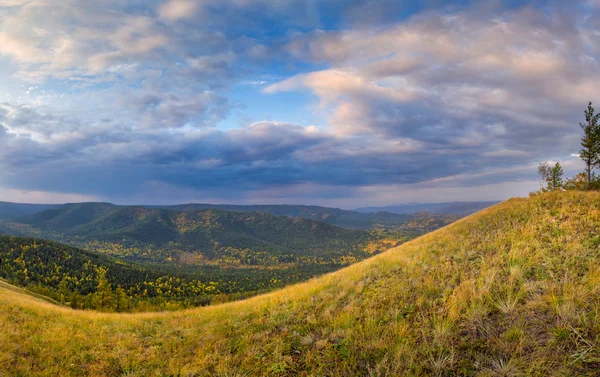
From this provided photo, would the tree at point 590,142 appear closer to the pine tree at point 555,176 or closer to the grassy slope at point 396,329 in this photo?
the pine tree at point 555,176

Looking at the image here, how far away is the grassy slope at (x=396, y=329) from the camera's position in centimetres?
522

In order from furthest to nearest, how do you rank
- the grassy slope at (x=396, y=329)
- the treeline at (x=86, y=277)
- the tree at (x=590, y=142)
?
the treeline at (x=86, y=277) → the tree at (x=590, y=142) → the grassy slope at (x=396, y=329)

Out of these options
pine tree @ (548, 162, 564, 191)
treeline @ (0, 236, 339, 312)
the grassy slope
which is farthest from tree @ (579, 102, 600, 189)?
treeline @ (0, 236, 339, 312)

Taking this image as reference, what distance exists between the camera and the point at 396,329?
665 centimetres

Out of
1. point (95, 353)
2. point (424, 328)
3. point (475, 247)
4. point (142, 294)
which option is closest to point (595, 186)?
point (475, 247)

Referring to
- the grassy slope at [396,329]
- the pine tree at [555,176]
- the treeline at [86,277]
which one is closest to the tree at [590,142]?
the pine tree at [555,176]

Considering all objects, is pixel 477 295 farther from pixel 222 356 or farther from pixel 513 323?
pixel 222 356

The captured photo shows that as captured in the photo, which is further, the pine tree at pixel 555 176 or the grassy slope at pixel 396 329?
the pine tree at pixel 555 176

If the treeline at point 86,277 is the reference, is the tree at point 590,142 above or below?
above

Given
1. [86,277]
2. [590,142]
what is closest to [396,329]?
[590,142]

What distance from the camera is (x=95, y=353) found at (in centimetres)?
779

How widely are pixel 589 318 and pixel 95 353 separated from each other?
12.9 metres

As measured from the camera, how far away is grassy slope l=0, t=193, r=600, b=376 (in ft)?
17.1

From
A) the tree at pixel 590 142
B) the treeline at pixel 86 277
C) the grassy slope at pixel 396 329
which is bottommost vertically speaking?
the treeline at pixel 86 277
